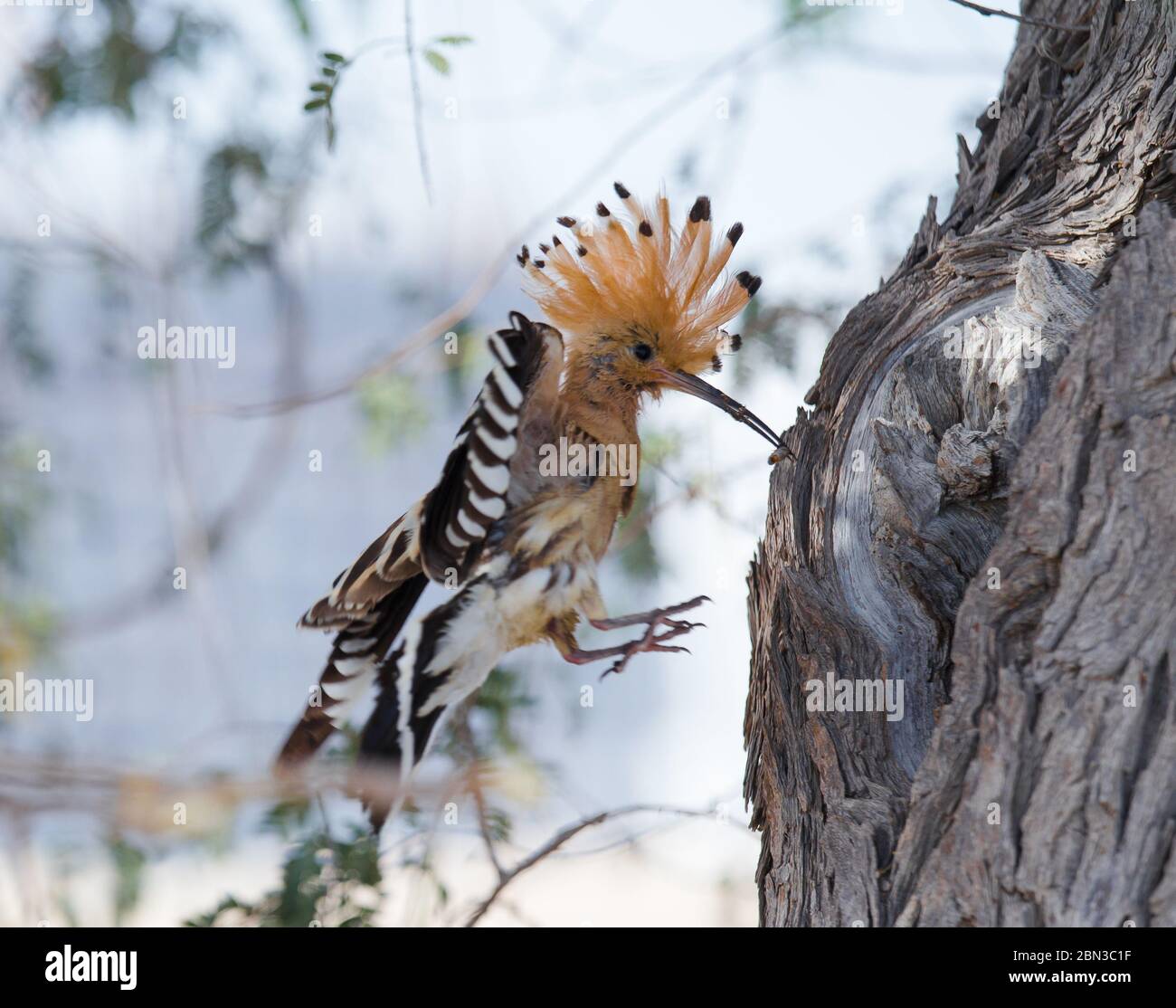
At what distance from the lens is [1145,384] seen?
4.20 ft

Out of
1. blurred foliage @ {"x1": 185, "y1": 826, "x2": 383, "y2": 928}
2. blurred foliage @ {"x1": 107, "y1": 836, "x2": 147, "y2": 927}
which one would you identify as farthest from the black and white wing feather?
blurred foliage @ {"x1": 107, "y1": 836, "x2": 147, "y2": 927}

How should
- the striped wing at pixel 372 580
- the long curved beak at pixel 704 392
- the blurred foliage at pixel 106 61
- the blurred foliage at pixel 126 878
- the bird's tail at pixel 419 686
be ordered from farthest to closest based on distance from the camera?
the blurred foliage at pixel 106 61 → the blurred foliage at pixel 126 878 → the long curved beak at pixel 704 392 → the striped wing at pixel 372 580 → the bird's tail at pixel 419 686

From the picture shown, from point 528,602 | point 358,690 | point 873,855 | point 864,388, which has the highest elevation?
point 864,388

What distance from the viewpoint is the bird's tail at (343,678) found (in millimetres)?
1561

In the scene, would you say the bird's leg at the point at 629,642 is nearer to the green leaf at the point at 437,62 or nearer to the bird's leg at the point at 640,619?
the bird's leg at the point at 640,619

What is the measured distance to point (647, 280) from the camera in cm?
163

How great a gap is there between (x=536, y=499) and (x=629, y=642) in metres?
0.23

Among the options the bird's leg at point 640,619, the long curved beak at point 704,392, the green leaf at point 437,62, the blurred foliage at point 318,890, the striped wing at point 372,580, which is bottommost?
the blurred foliage at point 318,890

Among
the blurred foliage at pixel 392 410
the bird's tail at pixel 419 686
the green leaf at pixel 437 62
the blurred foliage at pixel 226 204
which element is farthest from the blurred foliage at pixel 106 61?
the bird's tail at pixel 419 686

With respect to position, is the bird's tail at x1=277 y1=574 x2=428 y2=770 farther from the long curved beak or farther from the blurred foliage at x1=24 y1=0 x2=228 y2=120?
the blurred foliage at x1=24 y1=0 x2=228 y2=120

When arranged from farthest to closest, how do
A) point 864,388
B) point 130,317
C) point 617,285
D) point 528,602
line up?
point 130,317, point 864,388, point 617,285, point 528,602
